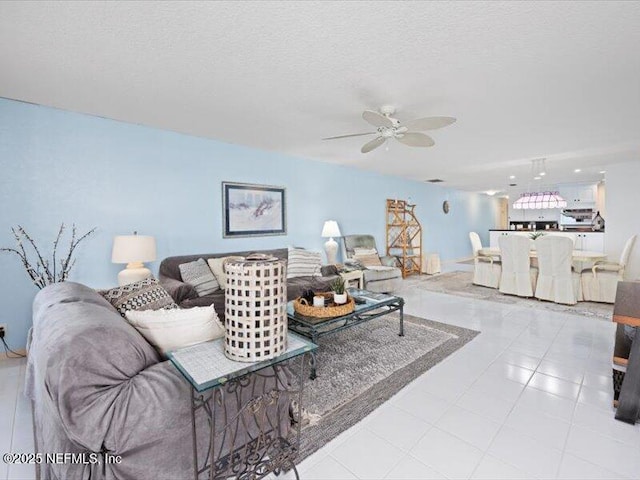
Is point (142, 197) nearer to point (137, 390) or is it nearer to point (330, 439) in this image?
point (137, 390)

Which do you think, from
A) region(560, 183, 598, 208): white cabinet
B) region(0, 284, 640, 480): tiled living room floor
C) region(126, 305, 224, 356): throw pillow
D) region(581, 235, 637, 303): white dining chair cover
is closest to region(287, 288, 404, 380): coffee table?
region(0, 284, 640, 480): tiled living room floor

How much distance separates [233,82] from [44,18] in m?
1.10

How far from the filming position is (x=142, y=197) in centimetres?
341

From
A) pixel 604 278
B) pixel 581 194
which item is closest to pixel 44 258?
pixel 604 278

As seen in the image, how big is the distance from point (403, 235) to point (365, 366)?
4.72m

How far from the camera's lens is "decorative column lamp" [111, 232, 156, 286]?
2.91 meters

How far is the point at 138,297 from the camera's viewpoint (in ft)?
6.54

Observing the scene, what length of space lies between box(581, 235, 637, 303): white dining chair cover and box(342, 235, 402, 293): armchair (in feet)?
9.01

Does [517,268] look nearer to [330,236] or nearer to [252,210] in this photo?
[330,236]

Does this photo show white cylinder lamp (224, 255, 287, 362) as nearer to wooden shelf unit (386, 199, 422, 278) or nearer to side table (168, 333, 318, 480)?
side table (168, 333, 318, 480)

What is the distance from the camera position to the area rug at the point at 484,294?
13.3ft

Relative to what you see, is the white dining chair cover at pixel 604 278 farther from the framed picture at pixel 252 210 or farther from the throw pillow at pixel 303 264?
the framed picture at pixel 252 210

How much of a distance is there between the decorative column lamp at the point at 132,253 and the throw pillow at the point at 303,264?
172 cm

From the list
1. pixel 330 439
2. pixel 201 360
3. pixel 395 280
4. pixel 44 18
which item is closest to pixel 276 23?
pixel 44 18
